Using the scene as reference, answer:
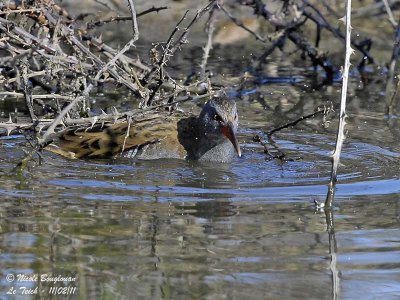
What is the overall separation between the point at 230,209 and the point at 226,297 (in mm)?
1816

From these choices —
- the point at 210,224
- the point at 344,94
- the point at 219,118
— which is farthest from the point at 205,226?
the point at 219,118

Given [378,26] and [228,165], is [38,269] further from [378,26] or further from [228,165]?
[378,26]

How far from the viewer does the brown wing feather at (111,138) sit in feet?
29.2

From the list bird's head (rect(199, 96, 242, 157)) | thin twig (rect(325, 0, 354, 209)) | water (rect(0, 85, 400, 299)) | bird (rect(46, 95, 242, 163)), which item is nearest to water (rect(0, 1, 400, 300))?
water (rect(0, 85, 400, 299))

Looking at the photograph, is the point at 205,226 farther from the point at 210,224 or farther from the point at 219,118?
the point at 219,118

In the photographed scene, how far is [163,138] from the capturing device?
354 inches

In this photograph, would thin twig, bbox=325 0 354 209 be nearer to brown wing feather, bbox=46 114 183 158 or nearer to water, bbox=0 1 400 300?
water, bbox=0 1 400 300

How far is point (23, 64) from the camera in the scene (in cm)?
809

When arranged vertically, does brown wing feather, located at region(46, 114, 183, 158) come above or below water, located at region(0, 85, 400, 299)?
above

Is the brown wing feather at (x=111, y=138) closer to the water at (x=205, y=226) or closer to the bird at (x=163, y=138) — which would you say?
the bird at (x=163, y=138)

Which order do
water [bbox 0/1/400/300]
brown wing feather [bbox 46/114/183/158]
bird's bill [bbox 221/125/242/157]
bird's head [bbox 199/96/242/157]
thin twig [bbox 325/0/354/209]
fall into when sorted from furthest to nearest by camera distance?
bird's head [bbox 199/96/242/157] < brown wing feather [bbox 46/114/183/158] < bird's bill [bbox 221/125/242/157] < thin twig [bbox 325/0/354/209] < water [bbox 0/1/400/300]

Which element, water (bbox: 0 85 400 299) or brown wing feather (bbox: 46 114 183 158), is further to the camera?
brown wing feather (bbox: 46 114 183 158)

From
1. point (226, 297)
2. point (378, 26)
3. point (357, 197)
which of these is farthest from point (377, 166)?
point (378, 26)

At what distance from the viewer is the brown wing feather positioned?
8.89m
